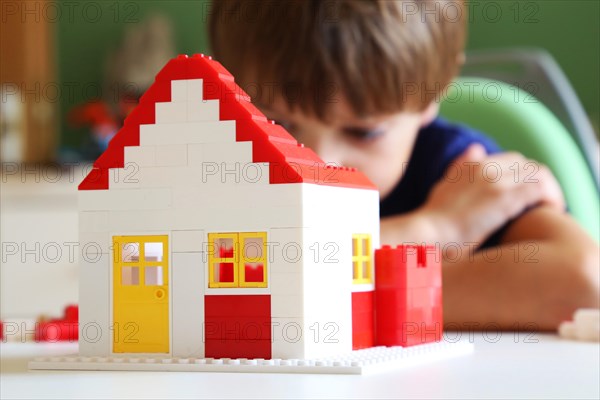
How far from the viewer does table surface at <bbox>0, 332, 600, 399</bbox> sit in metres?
0.44

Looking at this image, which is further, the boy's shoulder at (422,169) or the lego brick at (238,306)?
the boy's shoulder at (422,169)

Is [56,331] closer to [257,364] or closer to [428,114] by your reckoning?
[257,364]

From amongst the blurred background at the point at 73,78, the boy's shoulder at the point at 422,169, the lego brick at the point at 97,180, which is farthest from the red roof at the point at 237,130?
the blurred background at the point at 73,78

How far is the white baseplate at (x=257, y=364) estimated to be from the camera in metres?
0.52

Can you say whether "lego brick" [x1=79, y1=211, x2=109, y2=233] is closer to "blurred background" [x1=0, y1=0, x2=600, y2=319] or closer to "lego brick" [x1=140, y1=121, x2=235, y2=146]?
"lego brick" [x1=140, y1=121, x2=235, y2=146]

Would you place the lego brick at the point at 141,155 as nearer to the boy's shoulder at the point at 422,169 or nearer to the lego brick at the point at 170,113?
the lego brick at the point at 170,113

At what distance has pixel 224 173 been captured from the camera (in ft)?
1.86

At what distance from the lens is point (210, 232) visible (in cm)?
57

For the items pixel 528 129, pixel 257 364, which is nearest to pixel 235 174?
pixel 257 364

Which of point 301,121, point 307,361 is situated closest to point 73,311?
point 301,121

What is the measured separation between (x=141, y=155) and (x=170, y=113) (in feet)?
0.11

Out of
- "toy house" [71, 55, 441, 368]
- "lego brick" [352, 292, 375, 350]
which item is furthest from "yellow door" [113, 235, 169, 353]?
"lego brick" [352, 292, 375, 350]

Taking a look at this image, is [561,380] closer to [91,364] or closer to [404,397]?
[404,397]

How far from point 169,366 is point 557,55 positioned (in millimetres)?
1888
